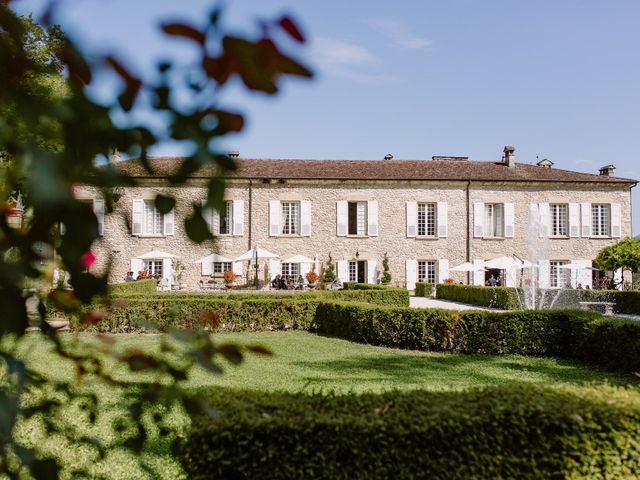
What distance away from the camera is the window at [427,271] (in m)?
29.3

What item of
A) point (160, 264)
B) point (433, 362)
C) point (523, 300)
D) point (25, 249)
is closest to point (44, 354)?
point (433, 362)

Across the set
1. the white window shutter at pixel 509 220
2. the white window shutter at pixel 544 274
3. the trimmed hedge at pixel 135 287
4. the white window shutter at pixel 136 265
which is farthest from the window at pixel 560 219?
the white window shutter at pixel 136 265

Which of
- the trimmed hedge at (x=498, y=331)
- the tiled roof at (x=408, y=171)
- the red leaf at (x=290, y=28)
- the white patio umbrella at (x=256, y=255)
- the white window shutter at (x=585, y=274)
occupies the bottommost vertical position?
the trimmed hedge at (x=498, y=331)

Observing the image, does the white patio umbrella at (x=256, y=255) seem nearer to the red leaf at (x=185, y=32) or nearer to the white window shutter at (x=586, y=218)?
the white window shutter at (x=586, y=218)

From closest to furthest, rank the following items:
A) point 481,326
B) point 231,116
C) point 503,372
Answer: point 231,116
point 503,372
point 481,326

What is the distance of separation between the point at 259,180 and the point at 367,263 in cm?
724

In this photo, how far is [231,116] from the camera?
102cm

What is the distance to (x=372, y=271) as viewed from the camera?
28.6 metres

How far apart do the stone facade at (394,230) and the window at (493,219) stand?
0.50 metres

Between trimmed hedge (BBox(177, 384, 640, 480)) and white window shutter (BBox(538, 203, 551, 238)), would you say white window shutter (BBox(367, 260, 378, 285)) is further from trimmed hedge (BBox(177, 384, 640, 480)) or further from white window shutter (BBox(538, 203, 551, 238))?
trimmed hedge (BBox(177, 384, 640, 480))

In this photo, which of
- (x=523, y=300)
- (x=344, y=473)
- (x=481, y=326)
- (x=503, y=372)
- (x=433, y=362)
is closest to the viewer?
(x=344, y=473)

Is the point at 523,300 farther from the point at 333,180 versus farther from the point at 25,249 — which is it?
the point at 25,249

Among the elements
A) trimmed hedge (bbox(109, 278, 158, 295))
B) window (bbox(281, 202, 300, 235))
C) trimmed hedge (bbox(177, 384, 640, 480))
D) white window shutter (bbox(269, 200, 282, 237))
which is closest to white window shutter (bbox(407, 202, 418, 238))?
window (bbox(281, 202, 300, 235))

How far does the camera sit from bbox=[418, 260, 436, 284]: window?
2928 centimetres
